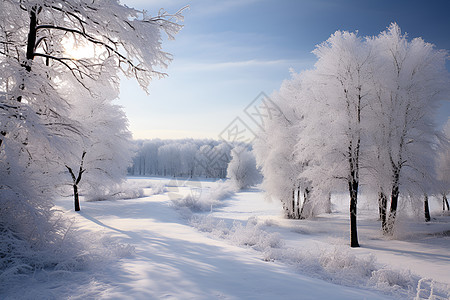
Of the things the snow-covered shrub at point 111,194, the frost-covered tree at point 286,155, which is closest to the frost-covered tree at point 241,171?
the snow-covered shrub at point 111,194

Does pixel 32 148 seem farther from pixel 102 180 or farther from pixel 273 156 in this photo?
pixel 273 156

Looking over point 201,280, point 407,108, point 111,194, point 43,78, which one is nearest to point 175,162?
point 111,194

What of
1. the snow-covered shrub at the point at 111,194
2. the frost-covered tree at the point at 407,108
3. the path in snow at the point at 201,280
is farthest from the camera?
the snow-covered shrub at the point at 111,194

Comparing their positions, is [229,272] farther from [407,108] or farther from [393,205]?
[407,108]

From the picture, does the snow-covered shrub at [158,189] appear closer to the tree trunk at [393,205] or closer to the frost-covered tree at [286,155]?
the frost-covered tree at [286,155]

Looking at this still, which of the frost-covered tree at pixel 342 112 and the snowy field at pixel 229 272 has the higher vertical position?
the frost-covered tree at pixel 342 112

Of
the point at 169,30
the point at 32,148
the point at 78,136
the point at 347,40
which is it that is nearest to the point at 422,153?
the point at 347,40

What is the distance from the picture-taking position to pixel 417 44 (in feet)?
39.3

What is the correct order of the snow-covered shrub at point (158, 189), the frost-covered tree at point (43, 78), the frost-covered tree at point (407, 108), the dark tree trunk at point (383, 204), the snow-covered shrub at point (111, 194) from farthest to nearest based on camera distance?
the snow-covered shrub at point (158, 189), the snow-covered shrub at point (111, 194), the dark tree trunk at point (383, 204), the frost-covered tree at point (407, 108), the frost-covered tree at point (43, 78)

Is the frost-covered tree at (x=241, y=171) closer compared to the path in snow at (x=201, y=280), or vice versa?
the path in snow at (x=201, y=280)

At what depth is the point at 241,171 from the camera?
53.7 m

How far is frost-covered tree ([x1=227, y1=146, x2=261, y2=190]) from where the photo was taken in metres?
52.4

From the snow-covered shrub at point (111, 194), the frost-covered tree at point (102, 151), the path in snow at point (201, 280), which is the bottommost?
the snow-covered shrub at point (111, 194)

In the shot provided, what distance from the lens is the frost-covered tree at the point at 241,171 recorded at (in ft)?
172
